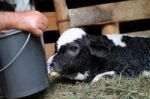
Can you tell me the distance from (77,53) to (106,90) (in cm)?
61

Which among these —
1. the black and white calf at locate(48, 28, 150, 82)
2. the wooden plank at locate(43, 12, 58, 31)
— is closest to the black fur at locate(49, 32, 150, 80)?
the black and white calf at locate(48, 28, 150, 82)

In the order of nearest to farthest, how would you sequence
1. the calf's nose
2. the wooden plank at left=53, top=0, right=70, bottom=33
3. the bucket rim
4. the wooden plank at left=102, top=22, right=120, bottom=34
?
the bucket rim
the calf's nose
the wooden plank at left=53, top=0, right=70, bottom=33
the wooden plank at left=102, top=22, right=120, bottom=34

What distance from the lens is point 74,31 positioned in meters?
4.68

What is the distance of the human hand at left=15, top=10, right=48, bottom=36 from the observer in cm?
372

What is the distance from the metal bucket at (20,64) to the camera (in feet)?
12.1

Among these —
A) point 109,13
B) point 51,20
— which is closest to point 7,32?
point 51,20

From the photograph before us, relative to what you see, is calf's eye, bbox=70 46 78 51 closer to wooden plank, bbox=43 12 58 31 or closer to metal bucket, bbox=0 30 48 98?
metal bucket, bbox=0 30 48 98

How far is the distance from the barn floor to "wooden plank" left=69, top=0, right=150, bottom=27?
1.29 m

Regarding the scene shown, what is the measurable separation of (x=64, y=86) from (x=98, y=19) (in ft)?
4.65

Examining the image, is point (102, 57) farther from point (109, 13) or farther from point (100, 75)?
point (109, 13)

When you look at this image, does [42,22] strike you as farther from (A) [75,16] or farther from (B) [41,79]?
(A) [75,16]

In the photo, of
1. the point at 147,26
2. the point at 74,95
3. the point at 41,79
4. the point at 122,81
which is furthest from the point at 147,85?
the point at 147,26

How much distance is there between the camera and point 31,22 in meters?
3.74

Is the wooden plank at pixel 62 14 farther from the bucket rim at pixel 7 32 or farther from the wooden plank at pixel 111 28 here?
the bucket rim at pixel 7 32
